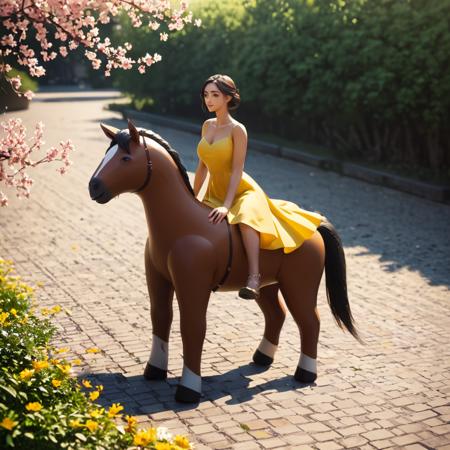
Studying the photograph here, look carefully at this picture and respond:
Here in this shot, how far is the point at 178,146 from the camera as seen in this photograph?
2028 centimetres

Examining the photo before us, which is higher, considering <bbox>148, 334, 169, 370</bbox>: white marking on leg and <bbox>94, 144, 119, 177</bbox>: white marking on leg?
<bbox>94, 144, 119, 177</bbox>: white marking on leg

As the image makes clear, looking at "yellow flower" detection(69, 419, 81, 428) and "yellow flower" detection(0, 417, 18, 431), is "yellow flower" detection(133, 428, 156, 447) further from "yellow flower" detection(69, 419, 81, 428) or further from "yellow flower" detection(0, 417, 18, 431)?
"yellow flower" detection(0, 417, 18, 431)

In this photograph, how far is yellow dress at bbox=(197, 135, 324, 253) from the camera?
603cm

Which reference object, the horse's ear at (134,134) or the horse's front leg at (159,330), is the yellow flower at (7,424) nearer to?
the horse's front leg at (159,330)

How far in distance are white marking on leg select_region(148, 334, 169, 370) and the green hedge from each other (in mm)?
9679

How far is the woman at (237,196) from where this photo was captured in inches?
235

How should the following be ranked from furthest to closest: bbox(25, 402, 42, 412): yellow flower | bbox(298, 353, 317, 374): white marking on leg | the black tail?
the black tail → bbox(298, 353, 317, 374): white marking on leg → bbox(25, 402, 42, 412): yellow flower

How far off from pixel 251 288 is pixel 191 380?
84 centimetres

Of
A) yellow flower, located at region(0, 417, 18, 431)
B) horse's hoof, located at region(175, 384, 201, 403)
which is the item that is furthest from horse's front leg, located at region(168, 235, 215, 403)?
yellow flower, located at region(0, 417, 18, 431)

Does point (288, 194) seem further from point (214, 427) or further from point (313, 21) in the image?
point (214, 427)

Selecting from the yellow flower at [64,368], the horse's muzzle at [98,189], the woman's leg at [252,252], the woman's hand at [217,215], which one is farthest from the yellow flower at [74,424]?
the woman's hand at [217,215]

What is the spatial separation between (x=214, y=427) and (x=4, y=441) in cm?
159

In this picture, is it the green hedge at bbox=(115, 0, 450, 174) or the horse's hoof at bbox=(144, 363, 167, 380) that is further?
the green hedge at bbox=(115, 0, 450, 174)

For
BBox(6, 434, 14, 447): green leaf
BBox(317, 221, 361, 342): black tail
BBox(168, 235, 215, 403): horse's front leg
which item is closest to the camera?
BBox(6, 434, 14, 447): green leaf
